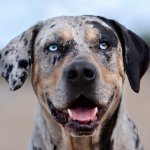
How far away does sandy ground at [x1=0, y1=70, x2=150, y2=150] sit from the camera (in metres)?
14.0

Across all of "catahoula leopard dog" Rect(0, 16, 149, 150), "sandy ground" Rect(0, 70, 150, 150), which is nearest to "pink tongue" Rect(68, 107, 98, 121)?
"catahoula leopard dog" Rect(0, 16, 149, 150)

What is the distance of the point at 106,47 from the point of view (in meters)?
8.52

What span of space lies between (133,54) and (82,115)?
2.64ft

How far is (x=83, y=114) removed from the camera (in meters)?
8.25

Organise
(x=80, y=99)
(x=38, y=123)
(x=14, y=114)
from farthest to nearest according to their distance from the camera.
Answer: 1. (x=14, y=114)
2. (x=38, y=123)
3. (x=80, y=99)

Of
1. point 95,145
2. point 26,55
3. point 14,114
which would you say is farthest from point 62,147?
point 14,114

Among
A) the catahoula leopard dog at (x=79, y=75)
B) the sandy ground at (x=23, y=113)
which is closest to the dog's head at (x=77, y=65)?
the catahoula leopard dog at (x=79, y=75)

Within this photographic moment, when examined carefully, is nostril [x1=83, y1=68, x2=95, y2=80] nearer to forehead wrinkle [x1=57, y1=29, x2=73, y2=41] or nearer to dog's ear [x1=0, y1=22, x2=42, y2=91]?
forehead wrinkle [x1=57, y1=29, x2=73, y2=41]

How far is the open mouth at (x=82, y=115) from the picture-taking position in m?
8.21

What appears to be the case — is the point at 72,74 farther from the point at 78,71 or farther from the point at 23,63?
the point at 23,63

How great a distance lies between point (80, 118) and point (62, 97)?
0.71 feet

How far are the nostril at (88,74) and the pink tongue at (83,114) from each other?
0.32 meters

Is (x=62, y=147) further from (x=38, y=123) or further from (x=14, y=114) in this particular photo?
(x=14, y=114)

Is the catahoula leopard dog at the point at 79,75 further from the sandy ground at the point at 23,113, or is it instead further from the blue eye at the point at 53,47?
the sandy ground at the point at 23,113
